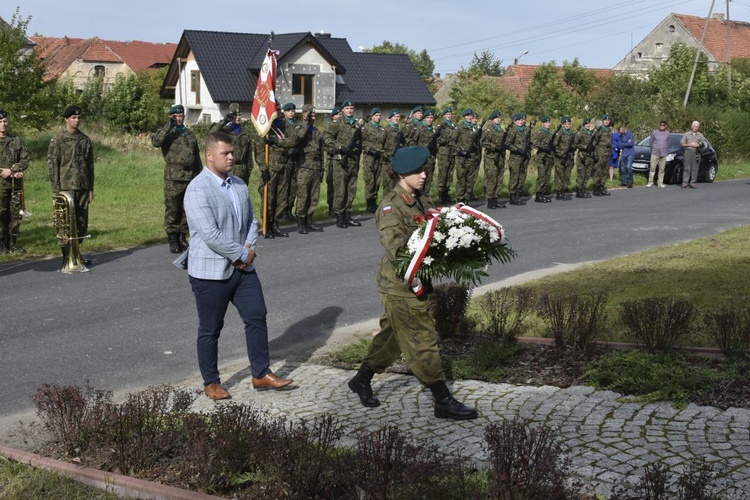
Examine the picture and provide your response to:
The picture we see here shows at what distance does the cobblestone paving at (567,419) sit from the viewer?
227 inches

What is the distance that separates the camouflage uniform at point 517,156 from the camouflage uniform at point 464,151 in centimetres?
114

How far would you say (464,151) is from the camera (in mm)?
21859

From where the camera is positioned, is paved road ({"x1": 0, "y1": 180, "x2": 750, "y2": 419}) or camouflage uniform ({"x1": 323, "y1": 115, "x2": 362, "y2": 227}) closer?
paved road ({"x1": 0, "y1": 180, "x2": 750, "y2": 419})

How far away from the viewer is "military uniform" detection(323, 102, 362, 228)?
18.4 meters

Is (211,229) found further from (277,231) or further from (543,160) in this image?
(543,160)

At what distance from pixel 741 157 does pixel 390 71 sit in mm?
33313

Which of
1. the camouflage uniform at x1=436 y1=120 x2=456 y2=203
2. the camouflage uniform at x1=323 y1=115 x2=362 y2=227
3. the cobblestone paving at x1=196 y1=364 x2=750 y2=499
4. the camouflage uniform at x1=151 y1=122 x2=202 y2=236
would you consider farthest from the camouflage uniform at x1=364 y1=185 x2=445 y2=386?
the camouflage uniform at x1=436 y1=120 x2=456 y2=203

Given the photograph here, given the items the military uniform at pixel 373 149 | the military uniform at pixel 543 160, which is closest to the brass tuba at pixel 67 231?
the military uniform at pixel 373 149

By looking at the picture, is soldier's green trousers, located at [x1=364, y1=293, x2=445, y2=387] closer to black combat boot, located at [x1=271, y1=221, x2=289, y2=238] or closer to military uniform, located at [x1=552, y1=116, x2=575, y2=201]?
black combat boot, located at [x1=271, y1=221, x2=289, y2=238]

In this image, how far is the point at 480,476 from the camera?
5.27m

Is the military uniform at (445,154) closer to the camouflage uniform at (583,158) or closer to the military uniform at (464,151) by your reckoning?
the military uniform at (464,151)

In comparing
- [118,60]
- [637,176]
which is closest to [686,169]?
[637,176]

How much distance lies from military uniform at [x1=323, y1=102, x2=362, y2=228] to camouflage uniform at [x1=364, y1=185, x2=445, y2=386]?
11.4m

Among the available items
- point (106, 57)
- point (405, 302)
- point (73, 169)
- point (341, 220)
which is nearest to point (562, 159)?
point (341, 220)
